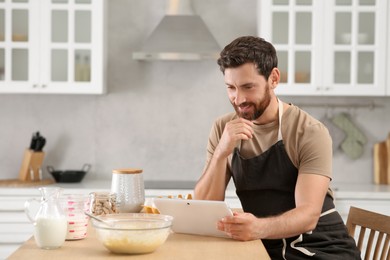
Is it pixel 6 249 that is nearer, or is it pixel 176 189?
pixel 6 249

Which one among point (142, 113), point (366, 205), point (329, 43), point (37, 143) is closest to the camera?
point (366, 205)

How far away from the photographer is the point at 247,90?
2.85 m

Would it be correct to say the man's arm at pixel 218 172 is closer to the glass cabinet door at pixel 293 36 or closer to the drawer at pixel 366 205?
the drawer at pixel 366 205

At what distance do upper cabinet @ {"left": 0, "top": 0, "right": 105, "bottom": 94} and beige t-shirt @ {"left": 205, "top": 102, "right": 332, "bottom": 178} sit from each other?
2.12 metres

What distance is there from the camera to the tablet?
245cm

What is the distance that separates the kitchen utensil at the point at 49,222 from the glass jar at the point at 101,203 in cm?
27

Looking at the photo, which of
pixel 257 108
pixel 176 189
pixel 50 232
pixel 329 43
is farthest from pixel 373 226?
pixel 329 43

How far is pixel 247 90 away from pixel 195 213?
0.61 metres

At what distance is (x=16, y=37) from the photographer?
16.1ft

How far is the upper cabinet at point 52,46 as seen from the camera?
16.1ft

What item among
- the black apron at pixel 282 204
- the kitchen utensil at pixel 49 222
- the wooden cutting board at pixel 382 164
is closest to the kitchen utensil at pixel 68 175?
the wooden cutting board at pixel 382 164

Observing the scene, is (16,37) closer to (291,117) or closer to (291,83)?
(291,83)

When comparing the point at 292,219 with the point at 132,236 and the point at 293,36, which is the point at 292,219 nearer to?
the point at 132,236

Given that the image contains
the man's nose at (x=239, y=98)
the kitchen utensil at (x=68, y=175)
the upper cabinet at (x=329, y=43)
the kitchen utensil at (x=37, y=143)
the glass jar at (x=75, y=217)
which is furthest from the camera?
the kitchen utensil at (x=37, y=143)
